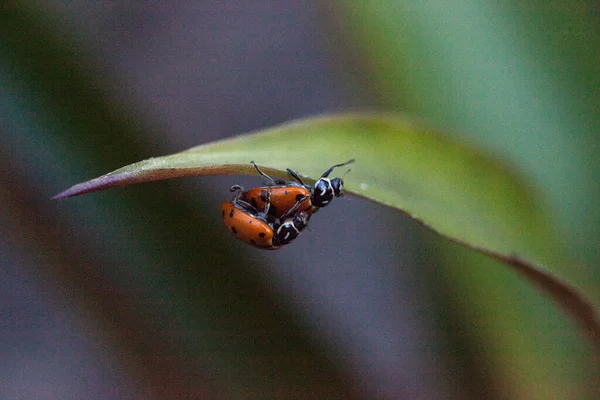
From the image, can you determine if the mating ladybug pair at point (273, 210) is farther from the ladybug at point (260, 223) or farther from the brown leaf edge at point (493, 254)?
the brown leaf edge at point (493, 254)

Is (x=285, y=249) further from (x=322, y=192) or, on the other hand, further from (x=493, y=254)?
(x=493, y=254)

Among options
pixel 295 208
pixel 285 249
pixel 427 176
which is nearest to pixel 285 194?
pixel 295 208

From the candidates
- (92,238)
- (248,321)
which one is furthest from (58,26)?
(248,321)

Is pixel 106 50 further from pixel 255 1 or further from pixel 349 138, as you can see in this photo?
pixel 349 138

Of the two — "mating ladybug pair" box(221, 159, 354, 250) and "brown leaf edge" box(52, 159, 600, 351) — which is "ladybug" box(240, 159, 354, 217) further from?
"brown leaf edge" box(52, 159, 600, 351)

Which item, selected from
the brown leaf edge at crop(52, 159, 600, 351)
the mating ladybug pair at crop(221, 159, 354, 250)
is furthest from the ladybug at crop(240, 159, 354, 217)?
the brown leaf edge at crop(52, 159, 600, 351)
